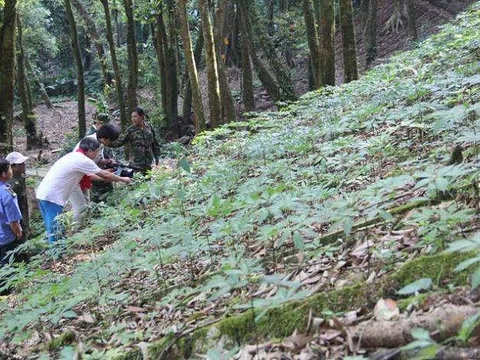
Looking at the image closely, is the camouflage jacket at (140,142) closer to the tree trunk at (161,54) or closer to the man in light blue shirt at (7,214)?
the man in light blue shirt at (7,214)

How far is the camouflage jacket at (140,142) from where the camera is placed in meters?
9.70

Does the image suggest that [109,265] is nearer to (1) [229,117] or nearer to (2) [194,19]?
(1) [229,117]

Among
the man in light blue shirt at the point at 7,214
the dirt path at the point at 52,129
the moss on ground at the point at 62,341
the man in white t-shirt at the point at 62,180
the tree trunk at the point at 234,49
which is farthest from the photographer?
the tree trunk at the point at 234,49

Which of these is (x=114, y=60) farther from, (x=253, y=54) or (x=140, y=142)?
(x=140, y=142)

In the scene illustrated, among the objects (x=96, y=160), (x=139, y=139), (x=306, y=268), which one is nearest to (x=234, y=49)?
(x=139, y=139)

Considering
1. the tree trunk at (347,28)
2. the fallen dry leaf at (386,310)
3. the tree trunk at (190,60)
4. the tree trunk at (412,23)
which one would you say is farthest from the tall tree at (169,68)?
the fallen dry leaf at (386,310)

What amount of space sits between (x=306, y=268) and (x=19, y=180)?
19.8 ft

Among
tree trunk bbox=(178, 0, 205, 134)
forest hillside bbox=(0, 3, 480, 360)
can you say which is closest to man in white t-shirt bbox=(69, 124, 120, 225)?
forest hillside bbox=(0, 3, 480, 360)

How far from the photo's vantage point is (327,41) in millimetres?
11711

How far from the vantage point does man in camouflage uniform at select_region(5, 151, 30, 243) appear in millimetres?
7227

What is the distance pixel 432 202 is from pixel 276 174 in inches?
87.7

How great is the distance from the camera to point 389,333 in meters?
2.26

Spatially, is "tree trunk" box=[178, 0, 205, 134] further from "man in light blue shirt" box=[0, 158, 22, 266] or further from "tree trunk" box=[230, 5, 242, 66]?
"tree trunk" box=[230, 5, 242, 66]

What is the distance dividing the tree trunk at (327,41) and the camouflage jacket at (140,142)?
452cm
